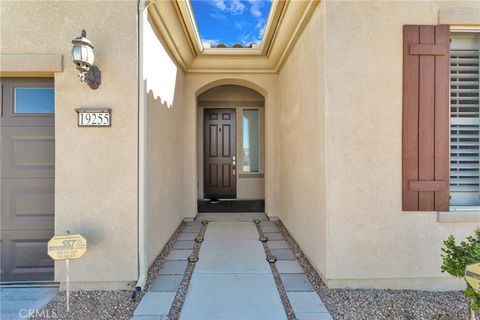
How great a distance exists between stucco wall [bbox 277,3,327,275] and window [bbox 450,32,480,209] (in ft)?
4.44

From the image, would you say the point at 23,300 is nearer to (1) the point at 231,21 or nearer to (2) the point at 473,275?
(2) the point at 473,275

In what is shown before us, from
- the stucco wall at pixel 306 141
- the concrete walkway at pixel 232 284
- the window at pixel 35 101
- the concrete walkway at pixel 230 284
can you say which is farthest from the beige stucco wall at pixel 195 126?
the window at pixel 35 101

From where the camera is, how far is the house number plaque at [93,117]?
2378 millimetres

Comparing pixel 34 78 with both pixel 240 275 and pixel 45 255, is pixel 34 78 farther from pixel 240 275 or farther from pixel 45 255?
pixel 240 275

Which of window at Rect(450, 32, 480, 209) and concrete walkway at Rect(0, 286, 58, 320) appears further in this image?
window at Rect(450, 32, 480, 209)

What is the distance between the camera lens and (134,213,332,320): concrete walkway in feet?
6.93

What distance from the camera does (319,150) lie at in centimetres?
256

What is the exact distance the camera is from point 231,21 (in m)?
3.59

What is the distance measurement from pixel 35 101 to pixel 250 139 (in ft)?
14.4

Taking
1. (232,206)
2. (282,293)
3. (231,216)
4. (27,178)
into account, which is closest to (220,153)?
(232,206)

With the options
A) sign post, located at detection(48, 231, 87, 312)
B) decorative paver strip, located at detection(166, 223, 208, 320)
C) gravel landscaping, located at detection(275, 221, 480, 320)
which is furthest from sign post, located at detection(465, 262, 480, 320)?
sign post, located at detection(48, 231, 87, 312)

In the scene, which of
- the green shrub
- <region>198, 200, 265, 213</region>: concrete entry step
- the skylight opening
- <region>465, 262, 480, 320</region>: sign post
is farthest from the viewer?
<region>198, 200, 265, 213</region>: concrete entry step

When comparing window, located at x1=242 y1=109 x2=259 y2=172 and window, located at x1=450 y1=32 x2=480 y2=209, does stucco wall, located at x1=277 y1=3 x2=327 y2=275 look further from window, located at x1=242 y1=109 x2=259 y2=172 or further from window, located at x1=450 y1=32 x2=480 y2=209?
window, located at x1=242 y1=109 x2=259 y2=172

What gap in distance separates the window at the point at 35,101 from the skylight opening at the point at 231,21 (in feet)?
6.58
